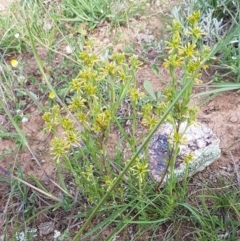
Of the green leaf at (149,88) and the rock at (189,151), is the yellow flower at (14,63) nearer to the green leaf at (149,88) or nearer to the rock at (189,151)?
the green leaf at (149,88)

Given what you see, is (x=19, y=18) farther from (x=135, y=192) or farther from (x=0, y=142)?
(x=135, y=192)

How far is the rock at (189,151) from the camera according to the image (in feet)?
5.91

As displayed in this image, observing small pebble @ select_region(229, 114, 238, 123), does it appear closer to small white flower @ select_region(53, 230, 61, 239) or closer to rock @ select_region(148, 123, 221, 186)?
rock @ select_region(148, 123, 221, 186)

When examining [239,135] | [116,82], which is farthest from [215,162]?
[116,82]

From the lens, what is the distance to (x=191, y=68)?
1.34 meters

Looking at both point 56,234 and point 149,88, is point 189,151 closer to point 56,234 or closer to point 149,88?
point 149,88

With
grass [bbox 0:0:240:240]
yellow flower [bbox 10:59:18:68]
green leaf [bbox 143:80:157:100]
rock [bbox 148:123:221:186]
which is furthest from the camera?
yellow flower [bbox 10:59:18:68]

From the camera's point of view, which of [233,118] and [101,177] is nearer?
[101,177]

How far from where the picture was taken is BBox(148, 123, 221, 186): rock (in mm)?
1803

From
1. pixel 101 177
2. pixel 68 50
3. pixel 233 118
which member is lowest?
pixel 233 118

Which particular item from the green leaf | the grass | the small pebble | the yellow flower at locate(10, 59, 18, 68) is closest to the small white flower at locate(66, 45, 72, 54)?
the grass

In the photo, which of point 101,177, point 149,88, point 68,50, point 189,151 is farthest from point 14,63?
point 189,151

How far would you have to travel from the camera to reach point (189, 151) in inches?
72.4

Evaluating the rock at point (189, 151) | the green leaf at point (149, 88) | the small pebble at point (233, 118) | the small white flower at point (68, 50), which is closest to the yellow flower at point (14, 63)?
the small white flower at point (68, 50)
